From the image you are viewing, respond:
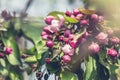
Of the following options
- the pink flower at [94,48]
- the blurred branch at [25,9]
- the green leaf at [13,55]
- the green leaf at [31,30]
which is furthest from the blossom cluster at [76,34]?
the blurred branch at [25,9]

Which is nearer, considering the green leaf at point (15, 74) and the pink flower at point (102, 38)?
the pink flower at point (102, 38)

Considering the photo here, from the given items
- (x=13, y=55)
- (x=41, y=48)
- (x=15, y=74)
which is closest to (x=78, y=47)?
(x=41, y=48)

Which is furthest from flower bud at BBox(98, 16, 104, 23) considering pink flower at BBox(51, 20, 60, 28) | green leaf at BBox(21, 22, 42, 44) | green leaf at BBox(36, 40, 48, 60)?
green leaf at BBox(21, 22, 42, 44)

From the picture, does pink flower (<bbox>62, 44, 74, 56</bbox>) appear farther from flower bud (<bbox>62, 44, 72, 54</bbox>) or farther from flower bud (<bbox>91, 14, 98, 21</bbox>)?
flower bud (<bbox>91, 14, 98, 21</bbox>)

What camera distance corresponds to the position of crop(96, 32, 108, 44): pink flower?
2074 millimetres

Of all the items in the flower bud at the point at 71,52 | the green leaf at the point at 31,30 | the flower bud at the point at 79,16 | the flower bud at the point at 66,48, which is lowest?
the green leaf at the point at 31,30

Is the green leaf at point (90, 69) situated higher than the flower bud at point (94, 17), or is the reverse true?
the flower bud at point (94, 17)

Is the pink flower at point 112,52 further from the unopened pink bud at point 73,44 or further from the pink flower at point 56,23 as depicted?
the pink flower at point 56,23

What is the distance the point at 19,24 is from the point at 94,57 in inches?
79.7

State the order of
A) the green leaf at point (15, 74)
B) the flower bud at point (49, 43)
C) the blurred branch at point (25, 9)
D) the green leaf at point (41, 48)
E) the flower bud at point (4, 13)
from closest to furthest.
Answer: the flower bud at point (49, 43) < the green leaf at point (41, 48) < the green leaf at point (15, 74) < the flower bud at point (4, 13) < the blurred branch at point (25, 9)

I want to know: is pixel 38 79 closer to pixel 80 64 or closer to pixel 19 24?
pixel 80 64

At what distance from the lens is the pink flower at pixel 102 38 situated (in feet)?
6.81

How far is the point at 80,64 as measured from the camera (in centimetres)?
223

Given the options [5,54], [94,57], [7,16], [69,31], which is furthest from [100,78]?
[7,16]
